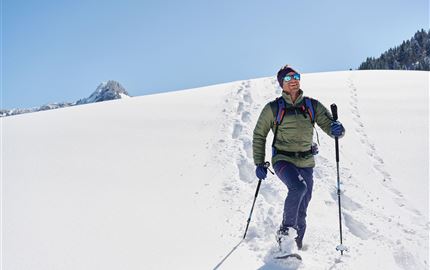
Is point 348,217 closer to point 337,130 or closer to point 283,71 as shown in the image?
point 337,130

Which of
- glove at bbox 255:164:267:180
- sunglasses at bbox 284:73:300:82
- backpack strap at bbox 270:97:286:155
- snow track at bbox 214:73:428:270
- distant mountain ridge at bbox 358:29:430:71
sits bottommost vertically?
snow track at bbox 214:73:428:270

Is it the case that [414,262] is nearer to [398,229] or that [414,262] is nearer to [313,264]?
[398,229]

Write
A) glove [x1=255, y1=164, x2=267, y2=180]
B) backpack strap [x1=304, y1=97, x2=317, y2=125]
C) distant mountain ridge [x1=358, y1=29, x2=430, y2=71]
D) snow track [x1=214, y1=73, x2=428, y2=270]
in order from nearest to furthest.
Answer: snow track [x1=214, y1=73, x2=428, y2=270] < glove [x1=255, y1=164, x2=267, y2=180] < backpack strap [x1=304, y1=97, x2=317, y2=125] < distant mountain ridge [x1=358, y1=29, x2=430, y2=71]

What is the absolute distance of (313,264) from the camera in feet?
13.4

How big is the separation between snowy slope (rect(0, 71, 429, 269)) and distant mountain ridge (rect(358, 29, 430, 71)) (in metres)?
78.7

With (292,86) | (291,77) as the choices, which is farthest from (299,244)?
(291,77)

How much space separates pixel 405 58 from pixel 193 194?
9390 centimetres

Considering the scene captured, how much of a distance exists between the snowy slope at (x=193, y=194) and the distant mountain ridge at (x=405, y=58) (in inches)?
3097

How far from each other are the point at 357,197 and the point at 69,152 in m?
6.98

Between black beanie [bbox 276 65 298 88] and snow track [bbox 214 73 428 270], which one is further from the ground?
black beanie [bbox 276 65 298 88]

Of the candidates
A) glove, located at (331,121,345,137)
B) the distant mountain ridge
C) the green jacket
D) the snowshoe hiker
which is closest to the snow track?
the snowshoe hiker

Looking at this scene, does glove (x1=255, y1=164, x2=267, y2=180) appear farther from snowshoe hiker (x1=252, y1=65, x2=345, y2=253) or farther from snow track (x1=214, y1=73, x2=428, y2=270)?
snow track (x1=214, y1=73, x2=428, y2=270)

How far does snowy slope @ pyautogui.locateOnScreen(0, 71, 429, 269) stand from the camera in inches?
173

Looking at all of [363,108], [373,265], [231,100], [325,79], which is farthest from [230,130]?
[325,79]
